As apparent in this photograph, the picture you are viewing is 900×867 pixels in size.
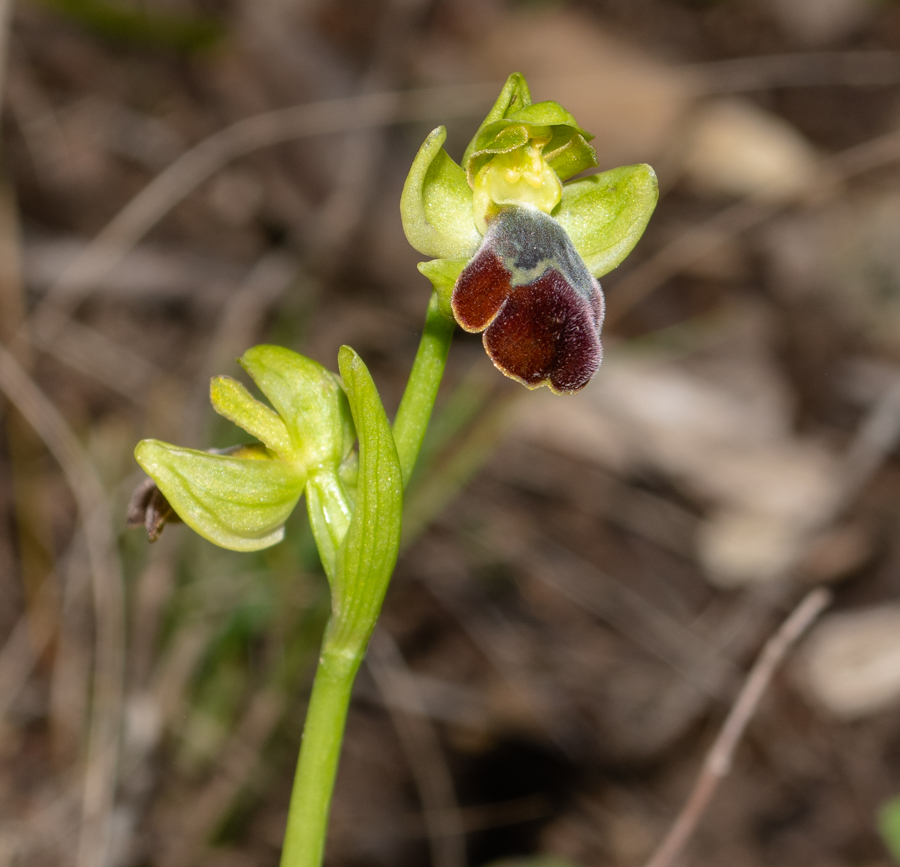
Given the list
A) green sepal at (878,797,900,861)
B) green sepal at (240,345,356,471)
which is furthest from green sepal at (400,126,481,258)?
green sepal at (878,797,900,861)

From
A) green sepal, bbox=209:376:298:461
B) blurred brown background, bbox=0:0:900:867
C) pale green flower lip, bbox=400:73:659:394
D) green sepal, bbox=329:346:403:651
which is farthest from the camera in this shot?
blurred brown background, bbox=0:0:900:867

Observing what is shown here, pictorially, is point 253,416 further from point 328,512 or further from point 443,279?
point 443,279

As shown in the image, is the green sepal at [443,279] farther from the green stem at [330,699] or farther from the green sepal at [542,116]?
the green sepal at [542,116]

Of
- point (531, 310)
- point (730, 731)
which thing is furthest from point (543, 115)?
point (730, 731)

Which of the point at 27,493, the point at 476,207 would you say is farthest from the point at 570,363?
the point at 27,493

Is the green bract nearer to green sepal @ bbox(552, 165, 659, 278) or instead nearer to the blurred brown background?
green sepal @ bbox(552, 165, 659, 278)

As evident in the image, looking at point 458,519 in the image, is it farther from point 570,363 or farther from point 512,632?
point 570,363
